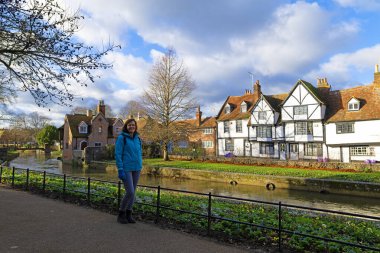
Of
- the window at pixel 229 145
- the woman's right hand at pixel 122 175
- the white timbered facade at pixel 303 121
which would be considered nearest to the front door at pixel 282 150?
the white timbered facade at pixel 303 121

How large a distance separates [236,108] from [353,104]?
16.7 meters

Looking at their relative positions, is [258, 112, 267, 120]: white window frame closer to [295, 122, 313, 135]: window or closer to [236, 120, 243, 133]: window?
[236, 120, 243, 133]: window

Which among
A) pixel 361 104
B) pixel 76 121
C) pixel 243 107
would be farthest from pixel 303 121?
pixel 76 121

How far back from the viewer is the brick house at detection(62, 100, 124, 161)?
50.1m

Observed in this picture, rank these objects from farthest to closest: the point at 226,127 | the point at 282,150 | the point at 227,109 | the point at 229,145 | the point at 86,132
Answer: the point at 86,132 < the point at 227,109 < the point at 226,127 < the point at 229,145 < the point at 282,150

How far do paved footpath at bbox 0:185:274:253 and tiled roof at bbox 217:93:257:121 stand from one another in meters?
36.3

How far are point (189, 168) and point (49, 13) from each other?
77.1 ft

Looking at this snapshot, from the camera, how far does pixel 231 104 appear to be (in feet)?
149

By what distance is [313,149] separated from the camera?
34.4 m

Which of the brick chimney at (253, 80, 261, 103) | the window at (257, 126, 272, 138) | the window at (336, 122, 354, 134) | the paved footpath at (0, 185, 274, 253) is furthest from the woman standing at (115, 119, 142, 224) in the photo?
the brick chimney at (253, 80, 261, 103)

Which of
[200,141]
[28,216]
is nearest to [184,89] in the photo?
[200,141]

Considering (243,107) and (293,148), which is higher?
(243,107)

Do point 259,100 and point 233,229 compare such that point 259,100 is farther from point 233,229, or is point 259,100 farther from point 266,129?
point 233,229

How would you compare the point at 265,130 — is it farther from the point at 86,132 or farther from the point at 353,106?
the point at 86,132
